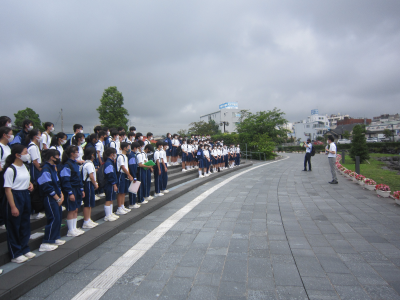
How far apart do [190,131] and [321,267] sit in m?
46.8

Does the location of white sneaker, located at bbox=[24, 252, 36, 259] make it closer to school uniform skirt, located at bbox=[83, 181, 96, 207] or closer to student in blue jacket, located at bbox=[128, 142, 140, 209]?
school uniform skirt, located at bbox=[83, 181, 96, 207]

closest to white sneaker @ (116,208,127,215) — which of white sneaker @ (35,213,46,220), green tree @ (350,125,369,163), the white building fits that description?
white sneaker @ (35,213,46,220)

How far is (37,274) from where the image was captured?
9.88 ft

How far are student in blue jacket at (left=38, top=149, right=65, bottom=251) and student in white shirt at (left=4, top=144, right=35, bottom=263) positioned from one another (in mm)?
219

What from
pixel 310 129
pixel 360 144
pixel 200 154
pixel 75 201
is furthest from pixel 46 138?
pixel 310 129

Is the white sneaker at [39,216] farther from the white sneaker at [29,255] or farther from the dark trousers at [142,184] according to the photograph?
the dark trousers at [142,184]

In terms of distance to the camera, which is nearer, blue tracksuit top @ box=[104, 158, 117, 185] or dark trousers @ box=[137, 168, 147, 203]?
blue tracksuit top @ box=[104, 158, 117, 185]

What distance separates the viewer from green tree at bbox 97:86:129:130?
29.2m

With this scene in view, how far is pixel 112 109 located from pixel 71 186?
27.4 meters

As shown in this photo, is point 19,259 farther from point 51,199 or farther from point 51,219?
point 51,199

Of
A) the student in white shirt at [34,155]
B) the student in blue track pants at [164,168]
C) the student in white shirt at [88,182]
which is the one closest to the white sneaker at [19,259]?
the student in white shirt at [88,182]

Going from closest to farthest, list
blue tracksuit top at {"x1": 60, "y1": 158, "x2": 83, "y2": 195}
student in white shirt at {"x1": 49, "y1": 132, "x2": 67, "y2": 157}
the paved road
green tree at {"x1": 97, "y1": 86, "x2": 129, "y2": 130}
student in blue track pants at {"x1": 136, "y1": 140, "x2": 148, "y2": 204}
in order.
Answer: the paved road
blue tracksuit top at {"x1": 60, "y1": 158, "x2": 83, "y2": 195}
student in white shirt at {"x1": 49, "y1": 132, "x2": 67, "y2": 157}
student in blue track pants at {"x1": 136, "y1": 140, "x2": 148, "y2": 204}
green tree at {"x1": 97, "y1": 86, "x2": 129, "y2": 130}

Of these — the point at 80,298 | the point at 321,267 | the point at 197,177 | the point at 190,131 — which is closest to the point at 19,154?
the point at 80,298

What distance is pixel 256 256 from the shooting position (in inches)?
145
